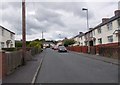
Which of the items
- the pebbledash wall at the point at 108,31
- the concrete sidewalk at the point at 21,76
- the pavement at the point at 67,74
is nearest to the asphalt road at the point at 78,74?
the pavement at the point at 67,74

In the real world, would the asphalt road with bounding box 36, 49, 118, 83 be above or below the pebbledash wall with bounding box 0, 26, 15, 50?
below

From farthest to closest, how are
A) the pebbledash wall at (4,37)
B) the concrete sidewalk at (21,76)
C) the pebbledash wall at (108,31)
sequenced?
the pebbledash wall at (4,37) → the pebbledash wall at (108,31) → the concrete sidewalk at (21,76)

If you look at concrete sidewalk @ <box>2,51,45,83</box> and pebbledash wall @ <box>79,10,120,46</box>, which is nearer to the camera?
concrete sidewalk @ <box>2,51,45,83</box>

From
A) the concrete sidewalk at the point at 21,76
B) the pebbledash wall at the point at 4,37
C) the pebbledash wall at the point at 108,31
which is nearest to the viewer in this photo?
the concrete sidewalk at the point at 21,76

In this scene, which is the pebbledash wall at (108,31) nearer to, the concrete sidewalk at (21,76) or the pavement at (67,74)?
the pavement at (67,74)

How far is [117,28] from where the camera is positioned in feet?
141

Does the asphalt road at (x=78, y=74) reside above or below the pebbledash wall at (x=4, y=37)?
below

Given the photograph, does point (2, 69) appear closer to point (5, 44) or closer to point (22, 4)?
point (22, 4)

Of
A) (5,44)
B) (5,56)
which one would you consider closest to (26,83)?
(5,56)

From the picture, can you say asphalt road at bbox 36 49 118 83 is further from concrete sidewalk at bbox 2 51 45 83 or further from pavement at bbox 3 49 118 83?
concrete sidewalk at bbox 2 51 45 83

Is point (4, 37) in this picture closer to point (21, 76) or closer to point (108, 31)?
point (108, 31)

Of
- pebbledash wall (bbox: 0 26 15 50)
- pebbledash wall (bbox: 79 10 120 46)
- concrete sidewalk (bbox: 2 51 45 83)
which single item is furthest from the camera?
pebbledash wall (bbox: 0 26 15 50)

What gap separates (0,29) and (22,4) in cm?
3787

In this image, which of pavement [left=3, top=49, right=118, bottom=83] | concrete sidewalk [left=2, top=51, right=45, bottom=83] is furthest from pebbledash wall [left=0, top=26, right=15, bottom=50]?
concrete sidewalk [left=2, top=51, right=45, bottom=83]
